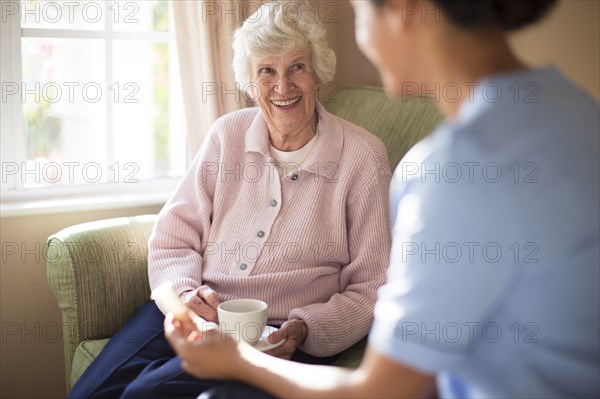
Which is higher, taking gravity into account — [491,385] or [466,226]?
[466,226]

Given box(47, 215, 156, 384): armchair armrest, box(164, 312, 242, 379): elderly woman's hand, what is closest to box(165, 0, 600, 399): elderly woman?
box(164, 312, 242, 379): elderly woman's hand

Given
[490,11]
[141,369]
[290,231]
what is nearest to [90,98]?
[290,231]

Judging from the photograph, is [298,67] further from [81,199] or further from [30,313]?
[30,313]

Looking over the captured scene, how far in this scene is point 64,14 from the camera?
8.53ft

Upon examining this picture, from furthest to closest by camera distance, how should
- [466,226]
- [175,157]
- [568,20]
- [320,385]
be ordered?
[175,157], [568,20], [320,385], [466,226]

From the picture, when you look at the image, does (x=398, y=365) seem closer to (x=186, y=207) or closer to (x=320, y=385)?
(x=320, y=385)

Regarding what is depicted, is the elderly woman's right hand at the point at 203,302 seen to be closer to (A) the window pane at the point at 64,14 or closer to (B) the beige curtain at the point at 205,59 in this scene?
(B) the beige curtain at the point at 205,59

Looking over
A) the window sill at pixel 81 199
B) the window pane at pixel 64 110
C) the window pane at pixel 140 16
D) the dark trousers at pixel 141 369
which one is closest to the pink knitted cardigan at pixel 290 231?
the dark trousers at pixel 141 369

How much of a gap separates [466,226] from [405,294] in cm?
12

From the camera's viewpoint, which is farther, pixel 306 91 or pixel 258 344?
pixel 306 91

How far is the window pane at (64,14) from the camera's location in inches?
99.6

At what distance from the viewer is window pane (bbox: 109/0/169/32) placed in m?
2.68

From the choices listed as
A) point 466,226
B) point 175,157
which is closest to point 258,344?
point 466,226

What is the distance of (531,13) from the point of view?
930 mm
